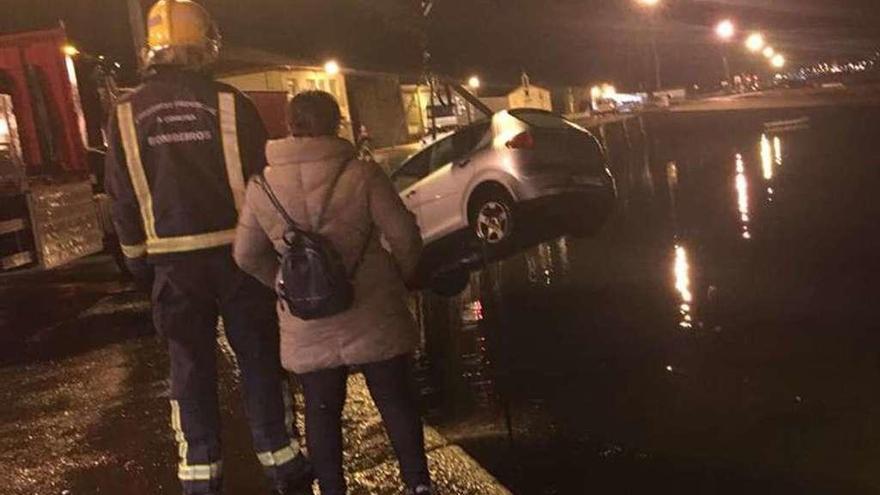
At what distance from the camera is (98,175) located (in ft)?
38.2

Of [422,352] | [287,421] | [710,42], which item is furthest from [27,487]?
[710,42]

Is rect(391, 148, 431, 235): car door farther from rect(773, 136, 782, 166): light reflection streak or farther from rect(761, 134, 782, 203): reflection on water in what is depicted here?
rect(773, 136, 782, 166): light reflection streak

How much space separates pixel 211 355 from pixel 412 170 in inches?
309

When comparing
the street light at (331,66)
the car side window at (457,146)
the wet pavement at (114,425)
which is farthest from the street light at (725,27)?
the wet pavement at (114,425)

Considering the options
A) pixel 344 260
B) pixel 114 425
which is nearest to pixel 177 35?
pixel 344 260

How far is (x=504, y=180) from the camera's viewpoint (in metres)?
10.6

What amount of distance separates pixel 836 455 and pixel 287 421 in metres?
2.66

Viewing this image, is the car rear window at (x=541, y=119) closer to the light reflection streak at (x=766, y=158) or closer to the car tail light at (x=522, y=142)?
the car tail light at (x=522, y=142)

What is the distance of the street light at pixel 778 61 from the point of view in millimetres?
171250

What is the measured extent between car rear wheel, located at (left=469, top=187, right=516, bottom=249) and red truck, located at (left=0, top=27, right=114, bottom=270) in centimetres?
458

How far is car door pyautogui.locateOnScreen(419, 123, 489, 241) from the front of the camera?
35.4ft

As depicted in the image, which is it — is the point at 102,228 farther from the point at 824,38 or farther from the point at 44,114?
the point at 824,38

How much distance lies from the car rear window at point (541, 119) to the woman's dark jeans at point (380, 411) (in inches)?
303

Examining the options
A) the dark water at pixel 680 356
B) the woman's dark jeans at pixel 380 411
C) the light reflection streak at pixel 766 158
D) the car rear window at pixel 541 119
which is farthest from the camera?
the light reflection streak at pixel 766 158
